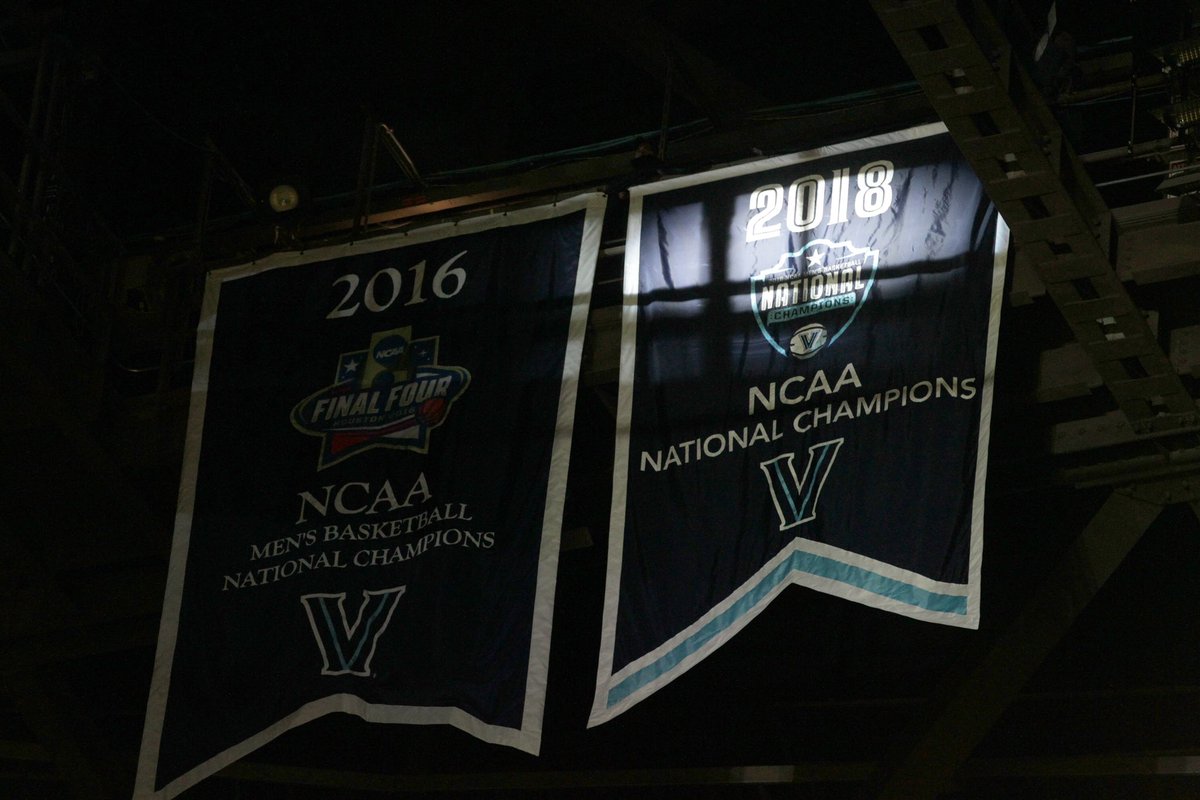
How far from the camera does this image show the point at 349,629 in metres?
8.64

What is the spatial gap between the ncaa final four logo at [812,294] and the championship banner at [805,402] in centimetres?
1

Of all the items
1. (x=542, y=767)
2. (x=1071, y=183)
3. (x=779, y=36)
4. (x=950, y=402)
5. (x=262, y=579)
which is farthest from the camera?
(x=779, y=36)

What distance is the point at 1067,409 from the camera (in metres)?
8.18

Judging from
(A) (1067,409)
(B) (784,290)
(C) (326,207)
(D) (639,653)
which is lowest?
(D) (639,653)

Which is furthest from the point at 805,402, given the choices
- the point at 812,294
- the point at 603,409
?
the point at 603,409

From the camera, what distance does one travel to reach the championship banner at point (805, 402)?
7.34 m

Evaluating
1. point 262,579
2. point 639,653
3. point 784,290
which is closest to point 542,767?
point 262,579

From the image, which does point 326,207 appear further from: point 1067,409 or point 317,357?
point 1067,409

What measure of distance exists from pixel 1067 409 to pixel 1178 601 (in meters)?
2.37

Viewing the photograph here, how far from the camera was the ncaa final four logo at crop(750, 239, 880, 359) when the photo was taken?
7906 millimetres

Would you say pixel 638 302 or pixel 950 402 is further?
pixel 638 302

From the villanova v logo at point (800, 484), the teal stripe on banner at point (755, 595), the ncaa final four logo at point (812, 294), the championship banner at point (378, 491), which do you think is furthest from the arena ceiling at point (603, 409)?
the teal stripe on banner at point (755, 595)

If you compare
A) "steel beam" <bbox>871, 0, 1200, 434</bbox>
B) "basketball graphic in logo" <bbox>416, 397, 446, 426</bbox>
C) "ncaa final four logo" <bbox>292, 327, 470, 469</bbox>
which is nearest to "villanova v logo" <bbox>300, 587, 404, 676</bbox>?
"ncaa final four logo" <bbox>292, 327, 470, 469</bbox>

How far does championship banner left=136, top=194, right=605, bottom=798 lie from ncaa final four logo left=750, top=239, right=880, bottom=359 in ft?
3.77
